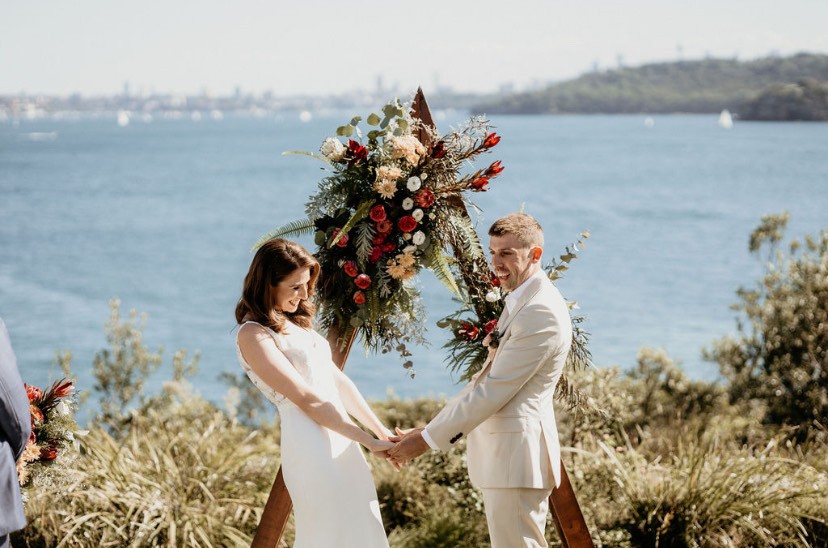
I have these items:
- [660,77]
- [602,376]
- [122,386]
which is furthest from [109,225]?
[660,77]

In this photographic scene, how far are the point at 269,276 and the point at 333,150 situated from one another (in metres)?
0.79

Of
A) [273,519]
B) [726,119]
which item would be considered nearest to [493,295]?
[273,519]

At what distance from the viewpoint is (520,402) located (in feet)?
13.3

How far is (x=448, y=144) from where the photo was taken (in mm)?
4504

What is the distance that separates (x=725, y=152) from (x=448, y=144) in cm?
7332

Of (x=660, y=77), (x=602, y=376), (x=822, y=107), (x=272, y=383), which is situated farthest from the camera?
(x=660, y=77)

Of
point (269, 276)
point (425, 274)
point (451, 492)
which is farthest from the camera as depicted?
point (425, 274)

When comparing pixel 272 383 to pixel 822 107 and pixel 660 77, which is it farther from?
pixel 660 77

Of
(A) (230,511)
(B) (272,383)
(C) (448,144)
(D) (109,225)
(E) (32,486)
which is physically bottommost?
(D) (109,225)

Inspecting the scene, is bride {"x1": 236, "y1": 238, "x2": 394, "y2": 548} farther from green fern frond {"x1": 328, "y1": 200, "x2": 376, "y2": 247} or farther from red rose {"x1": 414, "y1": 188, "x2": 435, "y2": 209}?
red rose {"x1": 414, "y1": 188, "x2": 435, "y2": 209}

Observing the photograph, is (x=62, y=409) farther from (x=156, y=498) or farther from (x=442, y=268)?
(x=442, y=268)

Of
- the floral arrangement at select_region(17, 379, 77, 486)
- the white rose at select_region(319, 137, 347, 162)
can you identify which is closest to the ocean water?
the white rose at select_region(319, 137, 347, 162)

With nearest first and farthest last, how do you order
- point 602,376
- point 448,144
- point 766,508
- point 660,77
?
point 448,144
point 766,508
point 602,376
point 660,77

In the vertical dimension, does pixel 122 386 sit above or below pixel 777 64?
below
